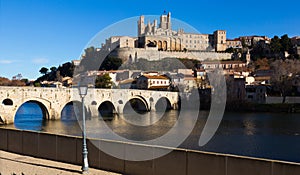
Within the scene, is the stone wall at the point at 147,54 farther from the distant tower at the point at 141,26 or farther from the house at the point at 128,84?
the house at the point at 128,84

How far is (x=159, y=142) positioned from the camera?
1973 centimetres

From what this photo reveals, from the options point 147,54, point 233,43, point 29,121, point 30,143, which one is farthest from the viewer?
point 233,43

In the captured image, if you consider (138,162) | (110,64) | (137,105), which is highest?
(110,64)

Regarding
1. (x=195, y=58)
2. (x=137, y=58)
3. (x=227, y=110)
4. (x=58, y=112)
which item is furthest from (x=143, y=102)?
(x=195, y=58)

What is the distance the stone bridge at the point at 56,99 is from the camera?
30316 mm

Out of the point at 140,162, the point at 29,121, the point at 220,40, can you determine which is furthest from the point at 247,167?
the point at 220,40

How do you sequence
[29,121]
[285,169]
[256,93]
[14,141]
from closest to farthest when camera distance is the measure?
[285,169]
[14,141]
[29,121]
[256,93]

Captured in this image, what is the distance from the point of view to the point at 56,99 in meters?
34.2

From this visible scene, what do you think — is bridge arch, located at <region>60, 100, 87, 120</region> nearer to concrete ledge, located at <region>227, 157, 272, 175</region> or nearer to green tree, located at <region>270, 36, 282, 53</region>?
concrete ledge, located at <region>227, 157, 272, 175</region>

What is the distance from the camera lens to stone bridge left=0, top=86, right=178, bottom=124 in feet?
99.5

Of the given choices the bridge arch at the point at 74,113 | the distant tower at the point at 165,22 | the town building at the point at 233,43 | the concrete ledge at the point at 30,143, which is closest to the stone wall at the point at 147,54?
the distant tower at the point at 165,22

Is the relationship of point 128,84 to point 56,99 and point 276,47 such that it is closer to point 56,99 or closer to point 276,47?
point 56,99

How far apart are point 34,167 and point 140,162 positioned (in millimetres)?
3248

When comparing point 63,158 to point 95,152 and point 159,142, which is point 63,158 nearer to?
point 95,152
